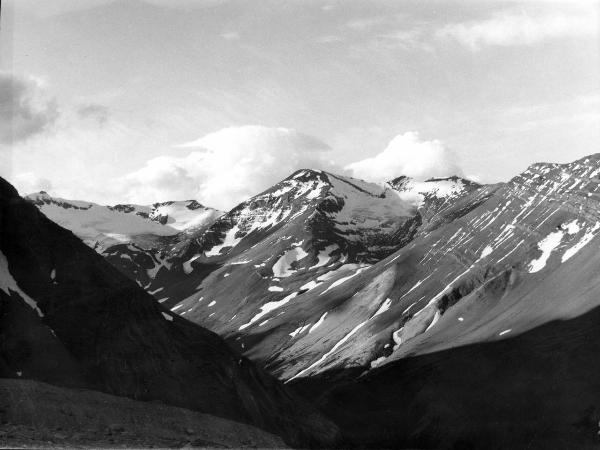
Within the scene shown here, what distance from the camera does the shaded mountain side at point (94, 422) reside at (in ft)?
228

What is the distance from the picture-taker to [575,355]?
170000 mm

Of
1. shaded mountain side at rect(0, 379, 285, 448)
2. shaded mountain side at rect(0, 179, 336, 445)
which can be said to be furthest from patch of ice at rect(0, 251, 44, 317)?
shaded mountain side at rect(0, 379, 285, 448)

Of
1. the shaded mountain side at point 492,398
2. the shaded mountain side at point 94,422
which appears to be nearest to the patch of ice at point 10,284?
the shaded mountain side at point 94,422

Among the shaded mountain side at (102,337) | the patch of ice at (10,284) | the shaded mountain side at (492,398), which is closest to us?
the shaded mountain side at (102,337)

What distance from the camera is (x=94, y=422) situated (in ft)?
254

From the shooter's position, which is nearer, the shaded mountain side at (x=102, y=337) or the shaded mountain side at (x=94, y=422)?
the shaded mountain side at (x=94, y=422)

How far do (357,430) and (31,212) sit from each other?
9076 centimetres

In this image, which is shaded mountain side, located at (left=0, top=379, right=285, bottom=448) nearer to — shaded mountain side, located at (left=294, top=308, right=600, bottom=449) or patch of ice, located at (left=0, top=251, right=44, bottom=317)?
patch of ice, located at (left=0, top=251, right=44, bottom=317)

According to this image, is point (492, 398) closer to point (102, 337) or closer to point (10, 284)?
point (102, 337)

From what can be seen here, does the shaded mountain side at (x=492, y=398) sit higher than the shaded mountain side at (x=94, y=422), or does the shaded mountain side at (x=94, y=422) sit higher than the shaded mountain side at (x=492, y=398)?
the shaded mountain side at (x=94, y=422)

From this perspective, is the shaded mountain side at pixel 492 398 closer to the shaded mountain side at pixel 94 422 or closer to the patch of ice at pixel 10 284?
the shaded mountain side at pixel 94 422

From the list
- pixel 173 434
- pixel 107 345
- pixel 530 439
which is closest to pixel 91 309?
pixel 107 345

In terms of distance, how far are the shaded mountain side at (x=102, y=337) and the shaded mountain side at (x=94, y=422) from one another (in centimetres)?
213

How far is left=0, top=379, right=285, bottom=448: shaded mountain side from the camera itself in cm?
6950
